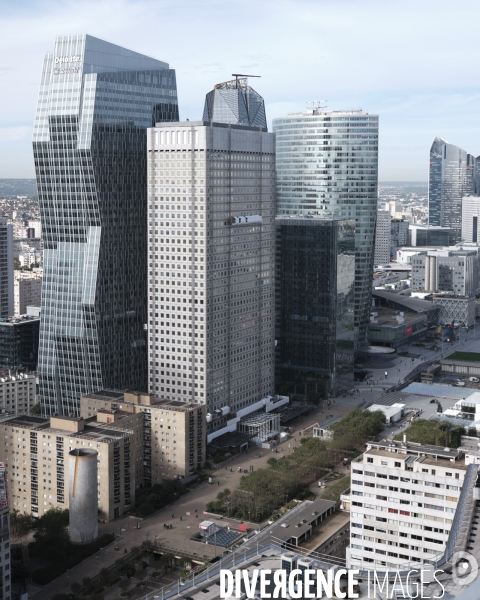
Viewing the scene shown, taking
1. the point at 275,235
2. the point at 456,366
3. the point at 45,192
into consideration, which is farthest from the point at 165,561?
the point at 456,366

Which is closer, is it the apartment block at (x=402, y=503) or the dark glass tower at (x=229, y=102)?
the apartment block at (x=402, y=503)

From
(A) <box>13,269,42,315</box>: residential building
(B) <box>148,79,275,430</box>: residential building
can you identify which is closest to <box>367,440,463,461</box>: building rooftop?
(B) <box>148,79,275,430</box>: residential building

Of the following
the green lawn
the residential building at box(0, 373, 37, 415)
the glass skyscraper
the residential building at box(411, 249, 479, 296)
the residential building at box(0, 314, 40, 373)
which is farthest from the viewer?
the residential building at box(411, 249, 479, 296)

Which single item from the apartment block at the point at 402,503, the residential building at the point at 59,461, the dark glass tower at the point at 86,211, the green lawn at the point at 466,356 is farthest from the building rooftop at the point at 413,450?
the green lawn at the point at 466,356

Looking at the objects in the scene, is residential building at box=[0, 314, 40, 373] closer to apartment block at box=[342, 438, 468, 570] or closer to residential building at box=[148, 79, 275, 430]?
residential building at box=[148, 79, 275, 430]

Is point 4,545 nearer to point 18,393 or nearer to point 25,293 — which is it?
point 18,393

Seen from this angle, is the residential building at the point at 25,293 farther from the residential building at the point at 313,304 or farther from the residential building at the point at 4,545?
the residential building at the point at 4,545

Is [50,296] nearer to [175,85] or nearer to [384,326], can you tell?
[175,85]
